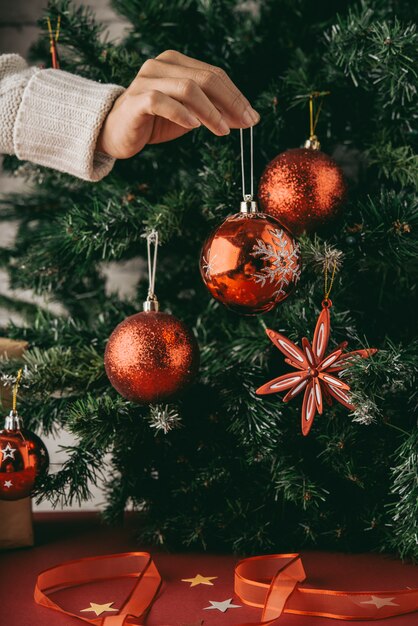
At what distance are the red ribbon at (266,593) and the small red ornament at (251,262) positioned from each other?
28 centimetres

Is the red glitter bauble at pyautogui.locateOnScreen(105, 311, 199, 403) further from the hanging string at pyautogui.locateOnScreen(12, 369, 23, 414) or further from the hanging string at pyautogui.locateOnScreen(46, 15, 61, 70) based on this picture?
the hanging string at pyautogui.locateOnScreen(46, 15, 61, 70)

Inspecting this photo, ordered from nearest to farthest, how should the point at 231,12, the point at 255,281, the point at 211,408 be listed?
the point at 255,281
the point at 211,408
the point at 231,12

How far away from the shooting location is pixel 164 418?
717mm

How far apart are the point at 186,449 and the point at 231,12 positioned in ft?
2.01

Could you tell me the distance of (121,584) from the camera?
2.43ft

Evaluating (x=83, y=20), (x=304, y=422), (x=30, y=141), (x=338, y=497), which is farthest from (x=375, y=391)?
(x=83, y=20)

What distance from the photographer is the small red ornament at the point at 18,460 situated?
0.73 meters

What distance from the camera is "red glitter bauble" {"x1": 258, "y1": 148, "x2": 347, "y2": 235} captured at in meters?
0.74

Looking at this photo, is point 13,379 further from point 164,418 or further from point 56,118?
point 56,118

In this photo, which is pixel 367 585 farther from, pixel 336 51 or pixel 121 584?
pixel 336 51

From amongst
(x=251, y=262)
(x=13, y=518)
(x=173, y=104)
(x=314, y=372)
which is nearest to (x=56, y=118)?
(x=173, y=104)

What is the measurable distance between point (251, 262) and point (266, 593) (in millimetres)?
331

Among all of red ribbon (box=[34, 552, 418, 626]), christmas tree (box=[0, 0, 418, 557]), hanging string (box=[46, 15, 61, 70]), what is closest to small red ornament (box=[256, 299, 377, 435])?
christmas tree (box=[0, 0, 418, 557])

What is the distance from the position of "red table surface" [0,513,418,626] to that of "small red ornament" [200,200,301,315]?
11.9 inches
